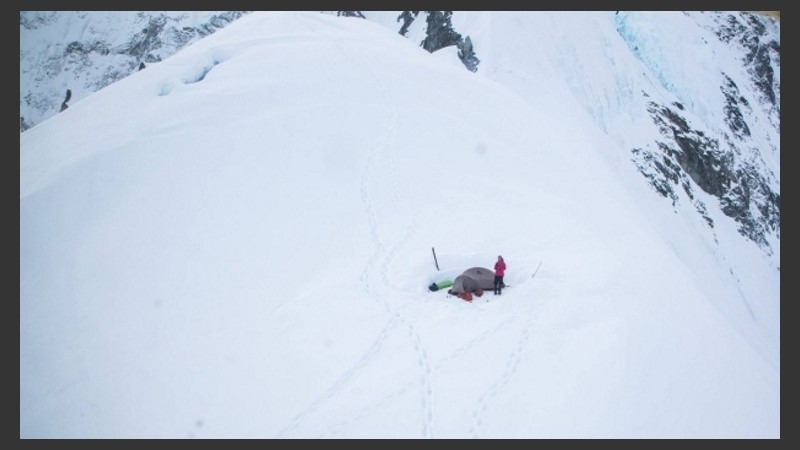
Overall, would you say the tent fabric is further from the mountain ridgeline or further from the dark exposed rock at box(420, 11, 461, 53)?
the dark exposed rock at box(420, 11, 461, 53)

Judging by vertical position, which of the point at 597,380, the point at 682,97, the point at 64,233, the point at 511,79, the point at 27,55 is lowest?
the point at 27,55

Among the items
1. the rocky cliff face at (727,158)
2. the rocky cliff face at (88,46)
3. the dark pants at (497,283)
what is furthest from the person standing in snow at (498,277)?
the rocky cliff face at (88,46)

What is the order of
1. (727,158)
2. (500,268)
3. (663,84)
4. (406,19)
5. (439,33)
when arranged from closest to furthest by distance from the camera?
(500,268)
(439,33)
(727,158)
(406,19)
(663,84)

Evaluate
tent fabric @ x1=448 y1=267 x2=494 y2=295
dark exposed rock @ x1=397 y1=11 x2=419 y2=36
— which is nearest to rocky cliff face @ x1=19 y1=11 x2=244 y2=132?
dark exposed rock @ x1=397 y1=11 x2=419 y2=36

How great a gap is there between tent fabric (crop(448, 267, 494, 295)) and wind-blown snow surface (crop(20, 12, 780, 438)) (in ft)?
0.95

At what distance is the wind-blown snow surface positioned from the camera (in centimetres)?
870

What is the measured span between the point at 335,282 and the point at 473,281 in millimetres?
3222

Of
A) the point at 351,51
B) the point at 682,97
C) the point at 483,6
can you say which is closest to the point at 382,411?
the point at 351,51

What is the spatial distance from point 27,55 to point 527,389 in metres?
76.0

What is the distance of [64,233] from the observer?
12492mm

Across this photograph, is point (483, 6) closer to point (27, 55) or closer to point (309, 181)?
point (309, 181)

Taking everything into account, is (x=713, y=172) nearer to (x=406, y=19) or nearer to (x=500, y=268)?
(x=406, y=19)

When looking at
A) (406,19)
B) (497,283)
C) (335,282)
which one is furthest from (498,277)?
(406,19)

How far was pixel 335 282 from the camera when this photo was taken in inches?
461
